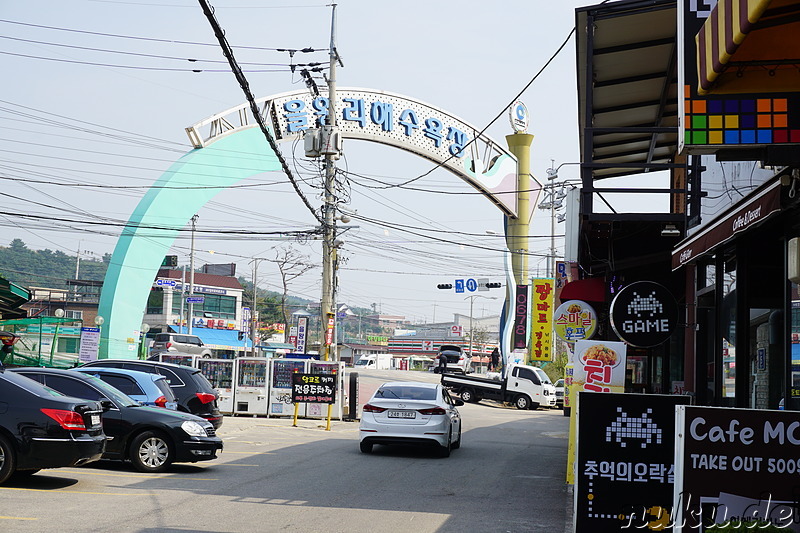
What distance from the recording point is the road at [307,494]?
953 cm

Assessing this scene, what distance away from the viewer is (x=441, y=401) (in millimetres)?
Answer: 17656

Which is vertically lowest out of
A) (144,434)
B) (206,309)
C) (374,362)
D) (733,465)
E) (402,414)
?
(374,362)

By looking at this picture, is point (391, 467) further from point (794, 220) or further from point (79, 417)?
point (794, 220)

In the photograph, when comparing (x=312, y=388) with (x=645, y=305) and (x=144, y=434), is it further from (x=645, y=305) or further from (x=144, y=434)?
(x=645, y=305)

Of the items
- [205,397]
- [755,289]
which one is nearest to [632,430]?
[755,289]

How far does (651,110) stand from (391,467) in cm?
774

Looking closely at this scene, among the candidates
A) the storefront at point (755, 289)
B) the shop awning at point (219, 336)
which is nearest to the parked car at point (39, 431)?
the storefront at point (755, 289)

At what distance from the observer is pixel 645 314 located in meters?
13.2

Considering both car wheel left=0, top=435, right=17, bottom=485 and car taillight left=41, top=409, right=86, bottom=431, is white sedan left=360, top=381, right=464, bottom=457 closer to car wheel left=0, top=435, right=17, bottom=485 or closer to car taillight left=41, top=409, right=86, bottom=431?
car taillight left=41, top=409, right=86, bottom=431

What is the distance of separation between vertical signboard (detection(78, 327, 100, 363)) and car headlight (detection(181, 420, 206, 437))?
54.3 feet

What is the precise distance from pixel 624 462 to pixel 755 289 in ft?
10.6

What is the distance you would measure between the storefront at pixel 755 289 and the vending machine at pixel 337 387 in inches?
592

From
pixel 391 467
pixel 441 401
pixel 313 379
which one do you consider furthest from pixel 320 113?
pixel 391 467

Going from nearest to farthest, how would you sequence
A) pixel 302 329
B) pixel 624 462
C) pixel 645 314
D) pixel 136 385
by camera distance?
1. pixel 624 462
2. pixel 645 314
3. pixel 136 385
4. pixel 302 329
